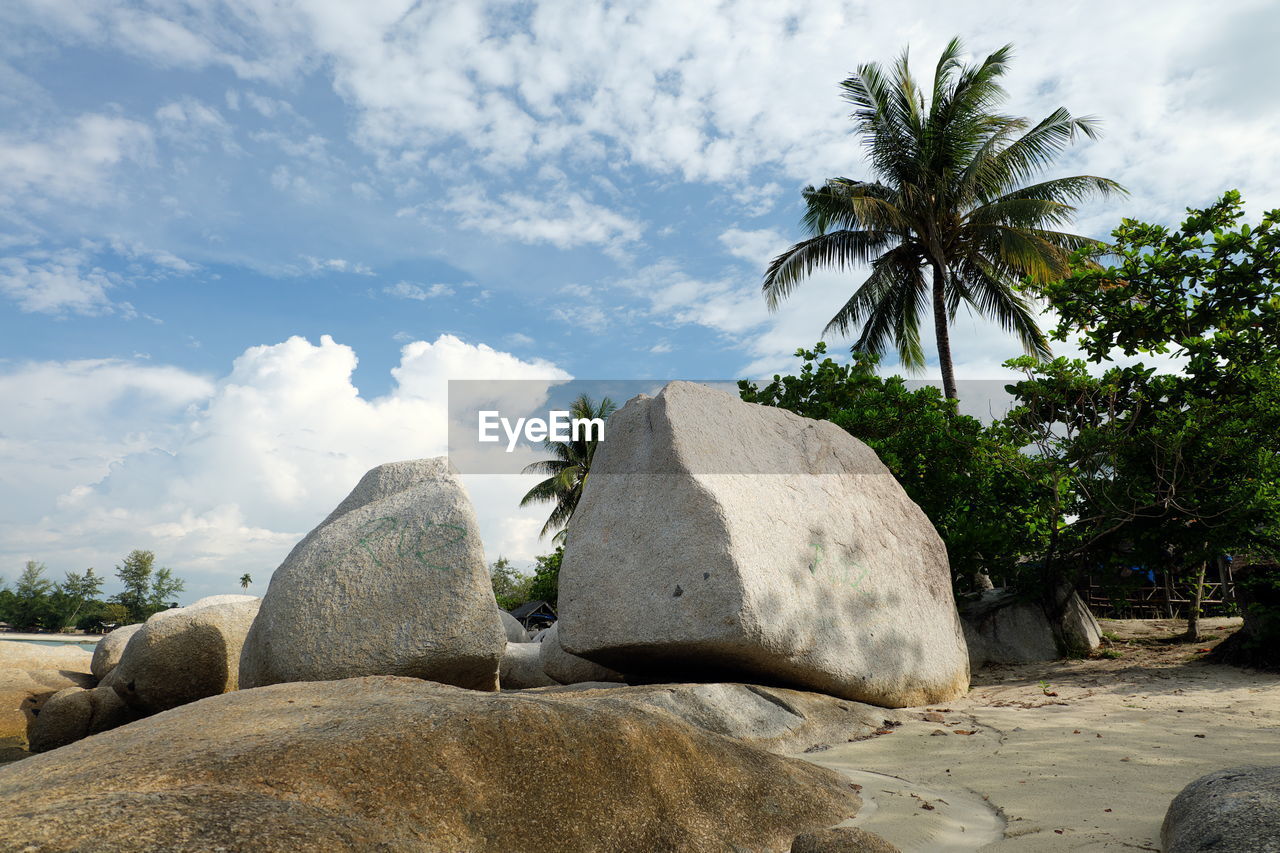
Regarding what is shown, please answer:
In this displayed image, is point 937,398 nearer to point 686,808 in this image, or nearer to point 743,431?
point 743,431

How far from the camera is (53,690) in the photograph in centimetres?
1044

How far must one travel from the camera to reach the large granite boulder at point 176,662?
7969 mm

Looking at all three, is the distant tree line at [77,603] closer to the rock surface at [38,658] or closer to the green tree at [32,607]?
the green tree at [32,607]

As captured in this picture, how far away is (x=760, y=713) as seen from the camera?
600 cm

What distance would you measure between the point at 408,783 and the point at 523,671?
26.2ft

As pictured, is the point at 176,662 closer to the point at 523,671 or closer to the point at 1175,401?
the point at 523,671

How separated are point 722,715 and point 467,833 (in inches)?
132

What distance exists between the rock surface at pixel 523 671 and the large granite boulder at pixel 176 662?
3.29 m

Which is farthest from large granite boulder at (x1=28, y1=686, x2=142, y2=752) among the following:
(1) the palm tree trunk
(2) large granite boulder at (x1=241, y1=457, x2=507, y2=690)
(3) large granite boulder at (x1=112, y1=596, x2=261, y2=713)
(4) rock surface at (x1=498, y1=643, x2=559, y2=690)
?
(1) the palm tree trunk

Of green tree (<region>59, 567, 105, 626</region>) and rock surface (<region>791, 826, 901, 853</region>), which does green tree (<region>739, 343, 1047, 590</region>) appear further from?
green tree (<region>59, 567, 105, 626</region>)

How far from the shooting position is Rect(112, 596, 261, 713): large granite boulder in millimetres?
7969

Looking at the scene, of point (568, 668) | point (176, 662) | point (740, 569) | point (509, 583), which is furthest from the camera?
point (509, 583)

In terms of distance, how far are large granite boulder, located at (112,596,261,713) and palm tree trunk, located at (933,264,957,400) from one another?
13.6 metres

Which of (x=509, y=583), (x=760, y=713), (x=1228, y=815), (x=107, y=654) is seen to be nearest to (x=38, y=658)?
(x=107, y=654)
